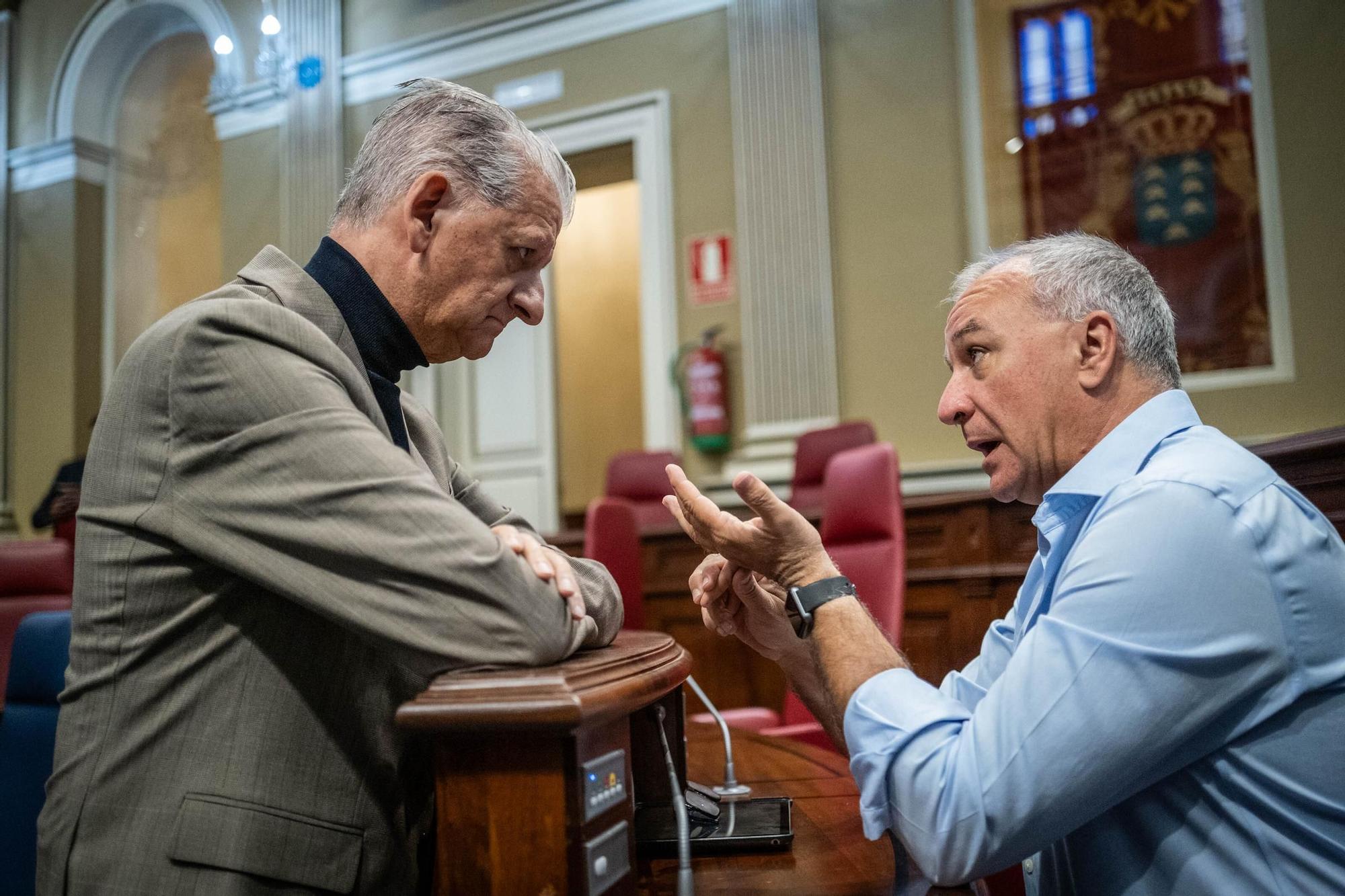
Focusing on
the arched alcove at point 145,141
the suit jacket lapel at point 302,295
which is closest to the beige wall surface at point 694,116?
the arched alcove at point 145,141

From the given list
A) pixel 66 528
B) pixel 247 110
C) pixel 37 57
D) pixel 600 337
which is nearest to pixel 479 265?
pixel 66 528

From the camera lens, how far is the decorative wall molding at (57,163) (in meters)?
7.38

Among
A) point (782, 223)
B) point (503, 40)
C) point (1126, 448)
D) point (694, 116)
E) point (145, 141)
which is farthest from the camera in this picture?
point (145, 141)

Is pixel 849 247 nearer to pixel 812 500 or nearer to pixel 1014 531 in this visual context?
pixel 812 500

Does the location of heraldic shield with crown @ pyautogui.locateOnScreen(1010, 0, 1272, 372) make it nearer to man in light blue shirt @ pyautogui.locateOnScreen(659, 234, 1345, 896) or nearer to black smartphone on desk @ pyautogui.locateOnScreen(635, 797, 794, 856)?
man in light blue shirt @ pyautogui.locateOnScreen(659, 234, 1345, 896)

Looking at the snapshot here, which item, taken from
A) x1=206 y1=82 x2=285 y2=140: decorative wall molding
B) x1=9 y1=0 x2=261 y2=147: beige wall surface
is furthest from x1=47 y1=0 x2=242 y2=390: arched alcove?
x1=206 y1=82 x2=285 y2=140: decorative wall molding

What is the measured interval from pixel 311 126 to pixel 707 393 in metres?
3.31

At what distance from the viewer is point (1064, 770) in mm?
846

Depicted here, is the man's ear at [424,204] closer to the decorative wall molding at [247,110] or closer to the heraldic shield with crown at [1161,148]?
the heraldic shield with crown at [1161,148]

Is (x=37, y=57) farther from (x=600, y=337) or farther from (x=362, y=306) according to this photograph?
(x=362, y=306)

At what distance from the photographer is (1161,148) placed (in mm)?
4793

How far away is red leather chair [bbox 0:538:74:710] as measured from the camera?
3541 mm

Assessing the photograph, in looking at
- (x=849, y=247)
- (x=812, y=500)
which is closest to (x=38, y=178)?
(x=849, y=247)

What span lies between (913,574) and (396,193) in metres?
2.78
